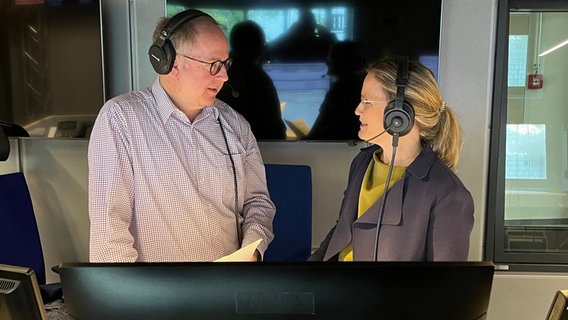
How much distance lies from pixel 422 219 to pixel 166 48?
85 cm

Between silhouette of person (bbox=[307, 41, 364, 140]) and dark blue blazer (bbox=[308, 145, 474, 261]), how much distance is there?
1.06m

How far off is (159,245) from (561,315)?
1.03m

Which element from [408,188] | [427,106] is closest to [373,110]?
[427,106]

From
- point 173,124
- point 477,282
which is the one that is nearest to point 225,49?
point 173,124

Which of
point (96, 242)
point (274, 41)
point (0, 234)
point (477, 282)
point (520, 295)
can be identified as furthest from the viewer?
point (520, 295)

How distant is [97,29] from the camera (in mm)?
2400

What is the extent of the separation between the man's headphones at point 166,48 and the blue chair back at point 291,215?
0.90 meters

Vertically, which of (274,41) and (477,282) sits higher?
(274,41)

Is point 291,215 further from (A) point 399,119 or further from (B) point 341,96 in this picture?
(A) point 399,119

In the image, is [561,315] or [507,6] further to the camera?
[507,6]

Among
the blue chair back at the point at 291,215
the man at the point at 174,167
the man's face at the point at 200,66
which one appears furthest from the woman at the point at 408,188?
the blue chair back at the point at 291,215

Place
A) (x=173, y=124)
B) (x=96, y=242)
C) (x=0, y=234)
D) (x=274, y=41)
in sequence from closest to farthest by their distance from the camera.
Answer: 1. (x=96, y=242)
2. (x=173, y=124)
3. (x=0, y=234)
4. (x=274, y=41)

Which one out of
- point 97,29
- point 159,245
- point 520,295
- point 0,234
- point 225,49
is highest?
point 97,29

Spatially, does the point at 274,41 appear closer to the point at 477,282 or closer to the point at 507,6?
the point at 507,6
